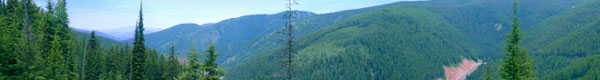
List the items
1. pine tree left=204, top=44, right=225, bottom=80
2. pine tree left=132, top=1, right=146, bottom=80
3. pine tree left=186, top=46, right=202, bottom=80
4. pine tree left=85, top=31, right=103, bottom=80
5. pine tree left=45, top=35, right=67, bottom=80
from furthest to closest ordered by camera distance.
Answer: pine tree left=85, top=31, right=103, bottom=80 → pine tree left=132, top=1, right=146, bottom=80 → pine tree left=45, top=35, right=67, bottom=80 → pine tree left=186, top=46, right=202, bottom=80 → pine tree left=204, top=44, right=225, bottom=80

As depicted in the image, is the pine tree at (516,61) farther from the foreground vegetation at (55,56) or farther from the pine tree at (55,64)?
the pine tree at (55,64)

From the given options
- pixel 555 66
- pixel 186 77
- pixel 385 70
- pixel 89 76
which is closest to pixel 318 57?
pixel 385 70

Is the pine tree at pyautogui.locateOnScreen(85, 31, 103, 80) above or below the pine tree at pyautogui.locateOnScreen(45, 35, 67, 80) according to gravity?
below

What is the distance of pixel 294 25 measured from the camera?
62.9 feet

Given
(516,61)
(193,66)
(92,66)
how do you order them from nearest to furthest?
(193,66) → (516,61) → (92,66)

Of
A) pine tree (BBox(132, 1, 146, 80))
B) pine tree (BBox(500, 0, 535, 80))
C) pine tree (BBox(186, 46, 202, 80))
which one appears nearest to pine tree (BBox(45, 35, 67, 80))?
pine tree (BBox(132, 1, 146, 80))

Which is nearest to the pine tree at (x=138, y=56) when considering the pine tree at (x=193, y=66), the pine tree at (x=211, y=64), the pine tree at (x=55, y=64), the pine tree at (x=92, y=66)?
the pine tree at (x=55, y=64)

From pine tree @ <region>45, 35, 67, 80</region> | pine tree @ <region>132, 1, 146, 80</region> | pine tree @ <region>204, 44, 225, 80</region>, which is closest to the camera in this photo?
pine tree @ <region>204, 44, 225, 80</region>

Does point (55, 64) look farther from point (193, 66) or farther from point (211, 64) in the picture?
point (211, 64)

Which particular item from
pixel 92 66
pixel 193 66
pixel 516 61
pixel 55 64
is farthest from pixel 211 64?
pixel 92 66

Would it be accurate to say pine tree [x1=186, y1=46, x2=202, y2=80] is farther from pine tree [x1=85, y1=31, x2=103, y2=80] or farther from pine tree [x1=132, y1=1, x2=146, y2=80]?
pine tree [x1=85, y1=31, x2=103, y2=80]

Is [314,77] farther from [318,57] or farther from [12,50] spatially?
[12,50]

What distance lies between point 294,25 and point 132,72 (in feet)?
121

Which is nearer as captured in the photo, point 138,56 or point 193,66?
point 193,66
